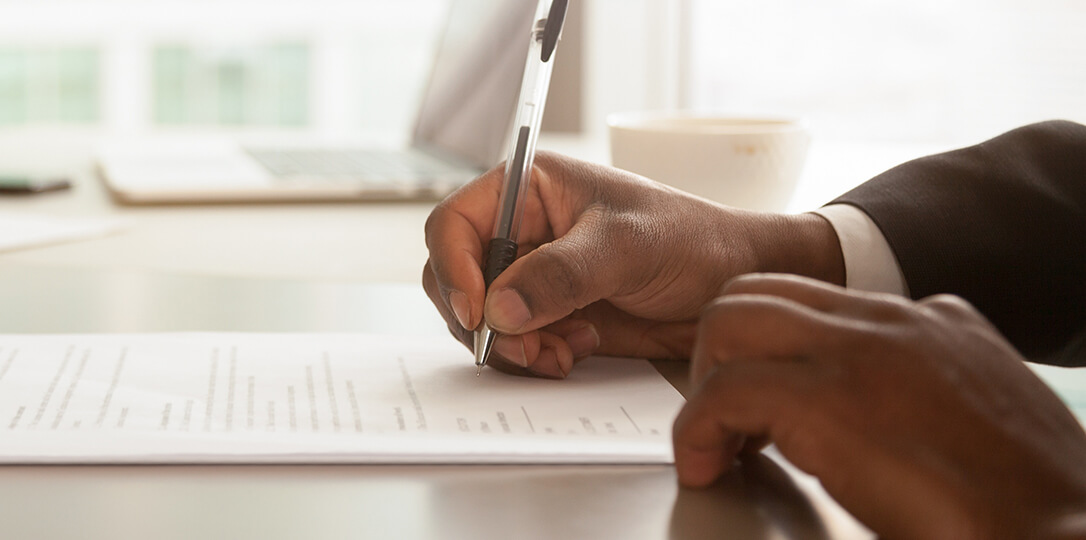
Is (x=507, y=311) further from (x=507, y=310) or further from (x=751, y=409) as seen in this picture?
(x=751, y=409)

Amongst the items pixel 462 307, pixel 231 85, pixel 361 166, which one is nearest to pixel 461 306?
pixel 462 307

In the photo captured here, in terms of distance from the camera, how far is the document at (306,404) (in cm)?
46

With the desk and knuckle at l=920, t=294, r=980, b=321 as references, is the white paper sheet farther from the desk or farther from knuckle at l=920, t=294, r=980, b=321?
knuckle at l=920, t=294, r=980, b=321

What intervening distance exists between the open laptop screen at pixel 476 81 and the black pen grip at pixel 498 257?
0.60 metres

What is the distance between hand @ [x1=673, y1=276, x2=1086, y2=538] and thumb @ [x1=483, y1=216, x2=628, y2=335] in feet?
0.48

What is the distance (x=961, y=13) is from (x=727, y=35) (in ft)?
1.51

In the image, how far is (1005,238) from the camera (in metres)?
0.68

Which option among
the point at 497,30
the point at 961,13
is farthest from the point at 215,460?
the point at 961,13

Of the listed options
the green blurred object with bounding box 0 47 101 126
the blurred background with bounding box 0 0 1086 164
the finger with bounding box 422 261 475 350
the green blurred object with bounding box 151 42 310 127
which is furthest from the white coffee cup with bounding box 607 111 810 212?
the green blurred object with bounding box 0 47 101 126

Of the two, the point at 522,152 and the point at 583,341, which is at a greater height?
the point at 522,152

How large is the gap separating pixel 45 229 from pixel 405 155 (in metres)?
0.52

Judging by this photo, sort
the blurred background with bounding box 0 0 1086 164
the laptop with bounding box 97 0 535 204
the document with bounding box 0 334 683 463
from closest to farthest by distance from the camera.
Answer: the document with bounding box 0 334 683 463
the laptop with bounding box 97 0 535 204
the blurred background with bounding box 0 0 1086 164

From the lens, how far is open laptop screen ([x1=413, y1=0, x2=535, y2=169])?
4.04 feet

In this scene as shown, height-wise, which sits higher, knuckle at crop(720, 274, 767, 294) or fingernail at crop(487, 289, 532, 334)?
knuckle at crop(720, 274, 767, 294)
